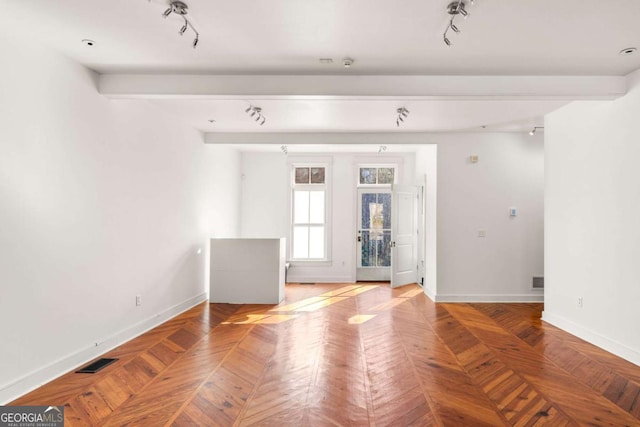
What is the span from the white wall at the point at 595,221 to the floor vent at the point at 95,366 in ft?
15.3

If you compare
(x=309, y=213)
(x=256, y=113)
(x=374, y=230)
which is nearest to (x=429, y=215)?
(x=374, y=230)

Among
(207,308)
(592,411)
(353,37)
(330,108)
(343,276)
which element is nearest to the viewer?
(592,411)

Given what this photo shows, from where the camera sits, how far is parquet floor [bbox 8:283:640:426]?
8.11 ft

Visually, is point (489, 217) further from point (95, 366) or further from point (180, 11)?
point (95, 366)

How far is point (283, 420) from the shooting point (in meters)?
2.39

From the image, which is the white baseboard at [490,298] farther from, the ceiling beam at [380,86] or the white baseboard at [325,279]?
the ceiling beam at [380,86]

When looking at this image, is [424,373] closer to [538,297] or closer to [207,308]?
[207,308]

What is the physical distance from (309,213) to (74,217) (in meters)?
5.05

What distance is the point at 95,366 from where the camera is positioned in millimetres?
3277

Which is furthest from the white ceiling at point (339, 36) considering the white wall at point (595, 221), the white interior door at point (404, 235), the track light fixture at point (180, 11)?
the white interior door at point (404, 235)

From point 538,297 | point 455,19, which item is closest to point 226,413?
point 455,19

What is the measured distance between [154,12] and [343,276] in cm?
608

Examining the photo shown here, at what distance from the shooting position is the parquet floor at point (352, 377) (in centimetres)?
247

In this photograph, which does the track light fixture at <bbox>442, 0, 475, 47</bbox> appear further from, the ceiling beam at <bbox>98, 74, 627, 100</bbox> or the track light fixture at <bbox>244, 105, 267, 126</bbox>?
the track light fixture at <bbox>244, 105, 267, 126</bbox>
